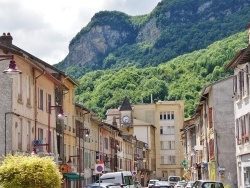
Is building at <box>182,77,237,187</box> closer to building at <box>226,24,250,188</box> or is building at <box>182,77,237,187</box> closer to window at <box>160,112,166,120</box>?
building at <box>226,24,250,188</box>

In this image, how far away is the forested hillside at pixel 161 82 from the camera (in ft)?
477

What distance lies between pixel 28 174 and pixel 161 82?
142 m

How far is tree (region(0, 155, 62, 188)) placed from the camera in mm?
23844

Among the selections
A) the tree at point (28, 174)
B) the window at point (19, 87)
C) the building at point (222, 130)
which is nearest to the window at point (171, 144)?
the building at point (222, 130)

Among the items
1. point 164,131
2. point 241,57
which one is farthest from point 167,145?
point 241,57

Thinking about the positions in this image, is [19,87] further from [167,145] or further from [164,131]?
[167,145]

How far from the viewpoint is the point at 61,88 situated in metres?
49.0

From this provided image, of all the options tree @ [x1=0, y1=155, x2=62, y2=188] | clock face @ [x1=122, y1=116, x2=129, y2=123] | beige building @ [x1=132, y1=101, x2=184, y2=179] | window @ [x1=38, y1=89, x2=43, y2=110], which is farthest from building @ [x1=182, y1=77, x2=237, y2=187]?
beige building @ [x1=132, y1=101, x2=184, y2=179]

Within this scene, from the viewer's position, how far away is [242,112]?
39062mm

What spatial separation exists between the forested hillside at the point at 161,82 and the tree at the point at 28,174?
113756mm

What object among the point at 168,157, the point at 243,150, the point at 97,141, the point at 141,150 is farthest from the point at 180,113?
the point at 243,150

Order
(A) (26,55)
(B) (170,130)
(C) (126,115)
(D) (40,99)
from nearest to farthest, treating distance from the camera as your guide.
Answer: (D) (40,99), (A) (26,55), (C) (126,115), (B) (170,130)

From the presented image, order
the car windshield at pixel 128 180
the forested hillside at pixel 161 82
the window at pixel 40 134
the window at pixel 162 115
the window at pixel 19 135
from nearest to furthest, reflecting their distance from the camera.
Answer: the window at pixel 19 135
the window at pixel 40 134
the car windshield at pixel 128 180
the window at pixel 162 115
the forested hillside at pixel 161 82

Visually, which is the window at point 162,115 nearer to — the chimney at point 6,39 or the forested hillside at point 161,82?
the forested hillside at point 161,82
